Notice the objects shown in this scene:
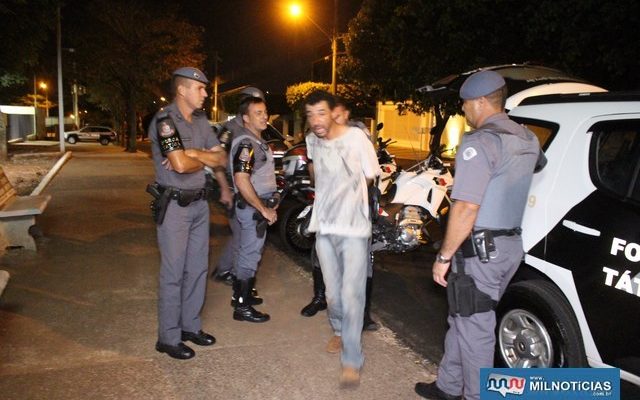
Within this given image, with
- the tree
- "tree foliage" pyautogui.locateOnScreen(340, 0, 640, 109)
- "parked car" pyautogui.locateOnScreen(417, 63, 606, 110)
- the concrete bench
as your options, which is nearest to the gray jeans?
"parked car" pyautogui.locateOnScreen(417, 63, 606, 110)

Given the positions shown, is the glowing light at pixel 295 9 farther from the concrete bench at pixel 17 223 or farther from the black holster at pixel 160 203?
the black holster at pixel 160 203

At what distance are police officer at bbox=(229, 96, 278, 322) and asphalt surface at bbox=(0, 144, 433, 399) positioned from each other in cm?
19

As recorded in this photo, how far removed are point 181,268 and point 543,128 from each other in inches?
106

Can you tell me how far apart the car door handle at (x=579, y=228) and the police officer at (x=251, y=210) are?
7.57ft

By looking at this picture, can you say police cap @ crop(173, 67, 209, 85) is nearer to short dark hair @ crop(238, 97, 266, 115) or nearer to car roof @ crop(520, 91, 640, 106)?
short dark hair @ crop(238, 97, 266, 115)

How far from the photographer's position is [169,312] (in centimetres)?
418

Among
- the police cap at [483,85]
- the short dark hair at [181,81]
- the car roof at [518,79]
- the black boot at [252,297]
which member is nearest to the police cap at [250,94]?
the short dark hair at [181,81]

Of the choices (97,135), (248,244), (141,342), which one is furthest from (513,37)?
(97,135)

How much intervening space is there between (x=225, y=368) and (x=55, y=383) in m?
1.09

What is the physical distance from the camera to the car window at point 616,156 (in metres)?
3.22

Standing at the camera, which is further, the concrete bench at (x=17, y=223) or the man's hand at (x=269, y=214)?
the concrete bench at (x=17, y=223)

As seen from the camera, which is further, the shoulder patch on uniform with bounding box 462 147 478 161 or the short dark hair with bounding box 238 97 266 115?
A: the short dark hair with bounding box 238 97 266 115

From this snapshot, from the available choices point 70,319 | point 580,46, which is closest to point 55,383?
point 70,319

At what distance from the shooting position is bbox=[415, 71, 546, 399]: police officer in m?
3.05
